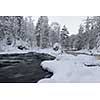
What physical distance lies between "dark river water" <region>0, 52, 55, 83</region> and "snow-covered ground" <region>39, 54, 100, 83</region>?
12cm

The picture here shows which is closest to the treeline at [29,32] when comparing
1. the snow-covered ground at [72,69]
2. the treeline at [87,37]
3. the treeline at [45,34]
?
the treeline at [45,34]

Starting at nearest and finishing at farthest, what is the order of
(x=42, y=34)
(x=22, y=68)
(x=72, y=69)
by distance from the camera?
(x=72, y=69), (x=22, y=68), (x=42, y=34)

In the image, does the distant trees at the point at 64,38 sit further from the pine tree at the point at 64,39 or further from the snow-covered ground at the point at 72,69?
the snow-covered ground at the point at 72,69

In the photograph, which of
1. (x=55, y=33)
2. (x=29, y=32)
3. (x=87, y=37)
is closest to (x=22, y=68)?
(x=29, y=32)

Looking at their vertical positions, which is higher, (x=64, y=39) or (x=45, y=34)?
(x=45, y=34)

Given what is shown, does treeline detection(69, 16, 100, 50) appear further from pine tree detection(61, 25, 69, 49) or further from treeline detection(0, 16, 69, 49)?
treeline detection(0, 16, 69, 49)

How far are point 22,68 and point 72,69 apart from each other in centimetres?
104

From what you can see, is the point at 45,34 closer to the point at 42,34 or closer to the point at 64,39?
the point at 42,34

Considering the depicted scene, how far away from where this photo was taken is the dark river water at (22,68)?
10.0 feet

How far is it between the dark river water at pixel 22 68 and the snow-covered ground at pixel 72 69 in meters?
0.12

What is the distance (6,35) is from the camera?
3480 millimetres

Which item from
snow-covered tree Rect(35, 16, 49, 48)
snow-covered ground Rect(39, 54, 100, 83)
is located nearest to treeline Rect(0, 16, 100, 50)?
snow-covered tree Rect(35, 16, 49, 48)

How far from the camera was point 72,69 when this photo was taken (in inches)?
123
